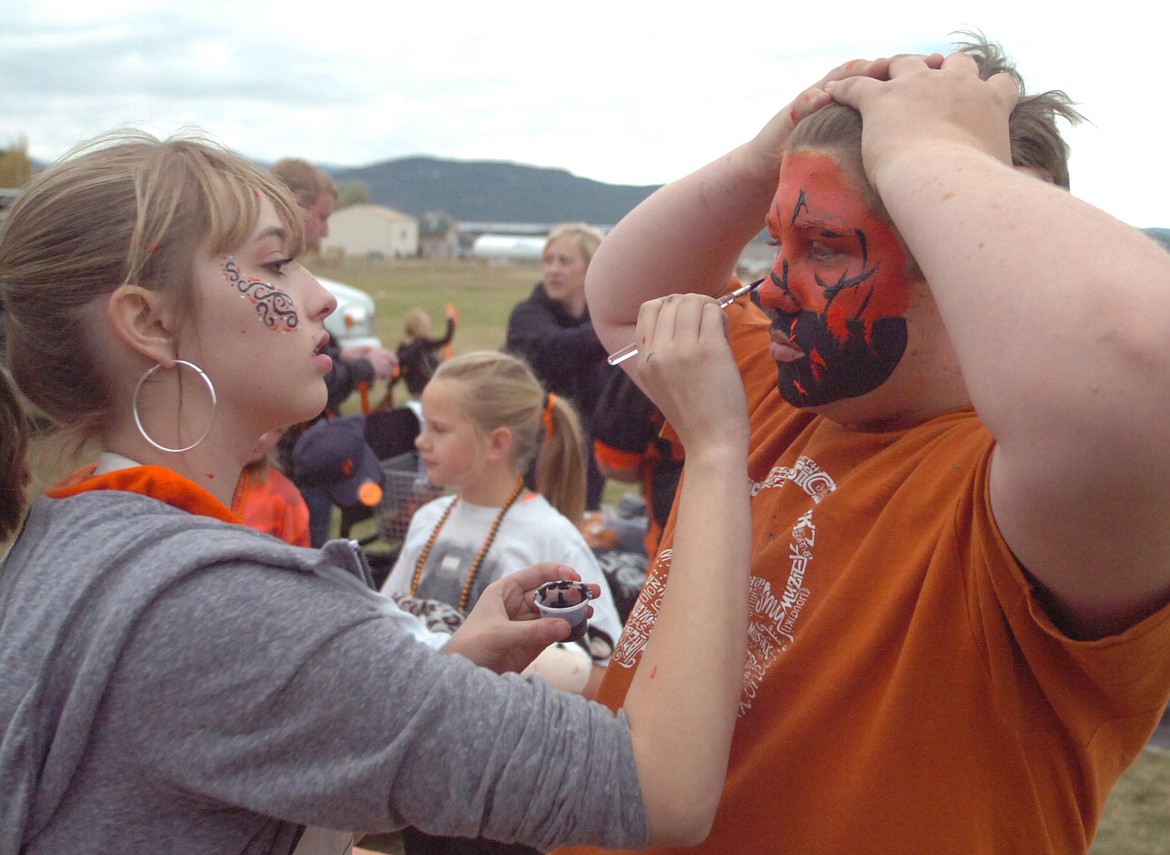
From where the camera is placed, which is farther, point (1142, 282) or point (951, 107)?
point (951, 107)

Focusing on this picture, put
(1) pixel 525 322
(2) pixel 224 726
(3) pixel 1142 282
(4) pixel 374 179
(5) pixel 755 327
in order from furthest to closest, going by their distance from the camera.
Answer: (4) pixel 374 179 → (1) pixel 525 322 → (5) pixel 755 327 → (2) pixel 224 726 → (3) pixel 1142 282

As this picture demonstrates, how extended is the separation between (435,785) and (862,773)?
0.49m

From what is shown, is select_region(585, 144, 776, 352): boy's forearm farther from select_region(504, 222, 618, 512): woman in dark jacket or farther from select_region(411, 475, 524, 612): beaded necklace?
select_region(504, 222, 618, 512): woman in dark jacket

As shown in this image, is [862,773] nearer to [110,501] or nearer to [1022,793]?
[1022,793]

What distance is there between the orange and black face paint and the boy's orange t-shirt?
0.11 metres

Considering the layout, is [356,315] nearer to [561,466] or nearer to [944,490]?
[561,466]

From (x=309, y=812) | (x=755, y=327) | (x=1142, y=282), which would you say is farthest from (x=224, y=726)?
(x=755, y=327)

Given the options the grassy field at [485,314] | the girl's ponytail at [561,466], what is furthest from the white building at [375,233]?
the girl's ponytail at [561,466]

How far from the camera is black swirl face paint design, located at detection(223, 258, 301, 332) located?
127 cm

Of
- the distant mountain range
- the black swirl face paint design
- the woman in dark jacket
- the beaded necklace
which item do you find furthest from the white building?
the black swirl face paint design

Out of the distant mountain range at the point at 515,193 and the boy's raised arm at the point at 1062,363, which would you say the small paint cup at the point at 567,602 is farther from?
the distant mountain range at the point at 515,193

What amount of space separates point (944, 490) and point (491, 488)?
2197 millimetres

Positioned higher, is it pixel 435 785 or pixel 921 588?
pixel 921 588

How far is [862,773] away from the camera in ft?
3.64
